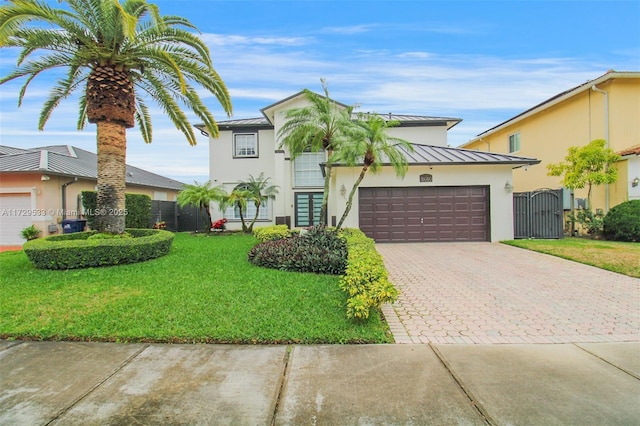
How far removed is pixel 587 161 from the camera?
45.7 ft

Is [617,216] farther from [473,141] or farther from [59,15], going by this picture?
[59,15]

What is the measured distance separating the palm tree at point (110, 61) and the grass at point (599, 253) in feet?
40.6

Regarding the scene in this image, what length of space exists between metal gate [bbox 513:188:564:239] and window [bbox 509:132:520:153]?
815 centimetres

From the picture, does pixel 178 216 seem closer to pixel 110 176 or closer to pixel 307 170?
pixel 307 170

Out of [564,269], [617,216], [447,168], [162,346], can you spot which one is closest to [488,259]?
[564,269]

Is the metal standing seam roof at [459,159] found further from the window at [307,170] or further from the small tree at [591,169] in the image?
the window at [307,170]

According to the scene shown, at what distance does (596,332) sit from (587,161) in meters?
12.5

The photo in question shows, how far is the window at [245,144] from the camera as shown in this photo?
20641mm

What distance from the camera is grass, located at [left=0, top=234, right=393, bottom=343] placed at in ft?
14.5

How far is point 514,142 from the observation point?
21.7 meters

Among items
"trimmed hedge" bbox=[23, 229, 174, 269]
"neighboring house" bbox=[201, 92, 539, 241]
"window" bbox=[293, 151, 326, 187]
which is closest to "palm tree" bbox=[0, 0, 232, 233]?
"trimmed hedge" bbox=[23, 229, 174, 269]

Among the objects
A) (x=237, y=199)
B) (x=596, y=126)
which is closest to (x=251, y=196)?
(x=237, y=199)

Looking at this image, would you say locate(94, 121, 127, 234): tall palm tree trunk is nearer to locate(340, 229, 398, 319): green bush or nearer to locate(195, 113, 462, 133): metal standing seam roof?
locate(340, 229, 398, 319): green bush

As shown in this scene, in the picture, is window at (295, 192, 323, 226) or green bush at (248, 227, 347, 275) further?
window at (295, 192, 323, 226)
